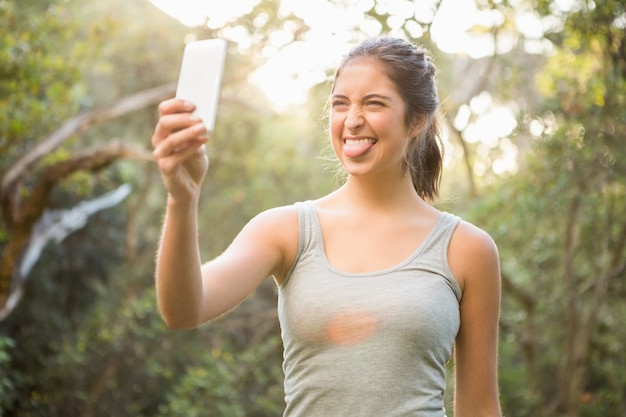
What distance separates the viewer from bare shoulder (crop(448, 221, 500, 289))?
1.94 metres

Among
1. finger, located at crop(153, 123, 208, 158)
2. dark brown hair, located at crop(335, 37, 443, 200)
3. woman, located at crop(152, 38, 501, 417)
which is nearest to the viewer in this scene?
finger, located at crop(153, 123, 208, 158)

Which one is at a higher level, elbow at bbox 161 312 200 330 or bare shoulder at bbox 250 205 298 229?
bare shoulder at bbox 250 205 298 229

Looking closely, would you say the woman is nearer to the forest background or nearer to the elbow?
the elbow

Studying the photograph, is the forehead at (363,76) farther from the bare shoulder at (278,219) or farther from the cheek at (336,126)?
the bare shoulder at (278,219)

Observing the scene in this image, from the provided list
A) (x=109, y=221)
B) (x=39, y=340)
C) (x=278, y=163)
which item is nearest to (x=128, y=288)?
(x=109, y=221)

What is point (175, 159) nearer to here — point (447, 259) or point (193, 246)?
point (193, 246)

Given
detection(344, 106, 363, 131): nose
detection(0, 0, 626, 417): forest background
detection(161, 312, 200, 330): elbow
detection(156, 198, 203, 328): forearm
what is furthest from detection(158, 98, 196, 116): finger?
detection(0, 0, 626, 417): forest background

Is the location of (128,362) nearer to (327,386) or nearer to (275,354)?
(275,354)

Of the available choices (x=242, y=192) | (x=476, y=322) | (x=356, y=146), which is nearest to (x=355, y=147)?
(x=356, y=146)

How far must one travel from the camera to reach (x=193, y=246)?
5.21 ft

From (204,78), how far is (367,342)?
0.67 metres

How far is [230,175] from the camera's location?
47.7 feet

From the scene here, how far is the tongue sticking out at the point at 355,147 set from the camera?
194cm

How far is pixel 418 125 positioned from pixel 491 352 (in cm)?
58
